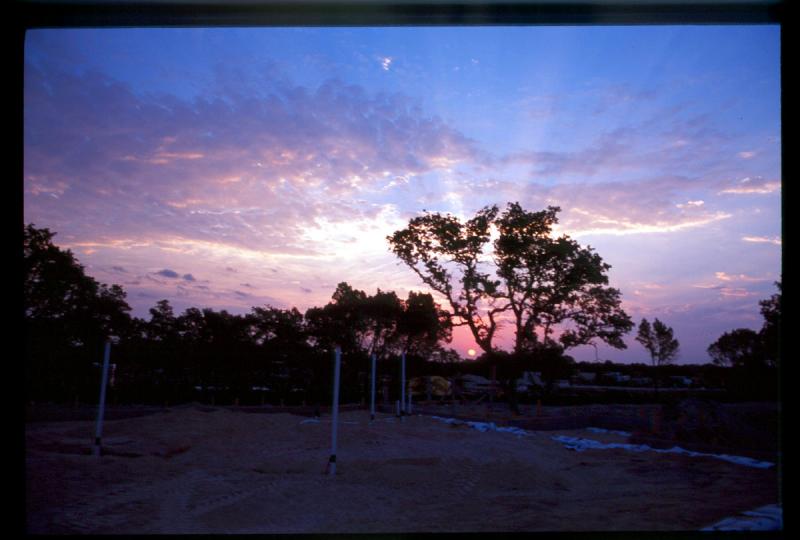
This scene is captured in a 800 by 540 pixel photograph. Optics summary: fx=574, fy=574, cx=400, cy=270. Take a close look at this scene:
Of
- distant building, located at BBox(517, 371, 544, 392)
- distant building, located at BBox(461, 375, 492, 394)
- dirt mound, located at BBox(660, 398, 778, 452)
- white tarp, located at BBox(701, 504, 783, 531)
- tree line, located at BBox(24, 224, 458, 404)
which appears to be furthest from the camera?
distant building, located at BBox(517, 371, 544, 392)

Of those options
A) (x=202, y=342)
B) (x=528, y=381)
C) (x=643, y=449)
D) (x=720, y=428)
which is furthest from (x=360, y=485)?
(x=528, y=381)

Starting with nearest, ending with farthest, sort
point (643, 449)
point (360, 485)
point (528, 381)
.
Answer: point (360, 485) < point (643, 449) < point (528, 381)

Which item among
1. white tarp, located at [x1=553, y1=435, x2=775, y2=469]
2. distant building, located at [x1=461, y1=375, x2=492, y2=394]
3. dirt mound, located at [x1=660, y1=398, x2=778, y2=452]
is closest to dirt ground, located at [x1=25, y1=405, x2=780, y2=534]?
white tarp, located at [x1=553, y1=435, x2=775, y2=469]

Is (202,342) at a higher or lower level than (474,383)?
higher

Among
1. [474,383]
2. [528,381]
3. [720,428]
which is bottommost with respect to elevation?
[474,383]

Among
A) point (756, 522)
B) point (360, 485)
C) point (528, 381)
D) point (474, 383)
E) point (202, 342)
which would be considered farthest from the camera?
point (528, 381)

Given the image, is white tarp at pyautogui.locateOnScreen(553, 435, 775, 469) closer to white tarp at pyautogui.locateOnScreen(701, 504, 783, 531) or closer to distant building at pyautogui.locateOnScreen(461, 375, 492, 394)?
white tarp at pyautogui.locateOnScreen(701, 504, 783, 531)

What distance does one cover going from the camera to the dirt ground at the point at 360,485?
19.5ft

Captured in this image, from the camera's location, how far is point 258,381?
101 feet

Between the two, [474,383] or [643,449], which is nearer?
[643,449]

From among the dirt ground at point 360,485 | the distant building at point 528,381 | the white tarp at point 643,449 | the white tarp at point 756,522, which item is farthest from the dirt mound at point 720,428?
the distant building at point 528,381

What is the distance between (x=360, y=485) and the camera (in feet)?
26.8

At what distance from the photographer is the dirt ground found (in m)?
5.95

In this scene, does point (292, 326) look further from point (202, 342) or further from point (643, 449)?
point (643, 449)
